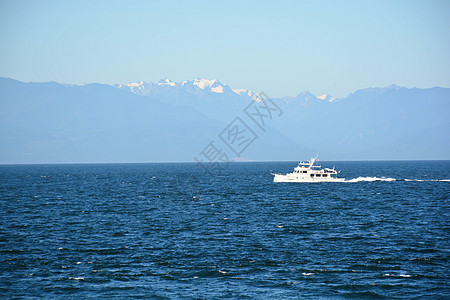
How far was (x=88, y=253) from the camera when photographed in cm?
5112

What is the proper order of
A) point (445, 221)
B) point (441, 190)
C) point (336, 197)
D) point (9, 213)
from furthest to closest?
point (441, 190), point (336, 197), point (9, 213), point (445, 221)

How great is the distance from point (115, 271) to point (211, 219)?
1310 inches

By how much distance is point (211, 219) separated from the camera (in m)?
76.4

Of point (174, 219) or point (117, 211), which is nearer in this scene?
point (174, 219)

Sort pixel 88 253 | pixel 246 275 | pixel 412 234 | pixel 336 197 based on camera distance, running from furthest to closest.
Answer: pixel 336 197, pixel 412 234, pixel 88 253, pixel 246 275

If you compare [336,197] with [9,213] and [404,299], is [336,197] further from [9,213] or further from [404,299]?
[404,299]

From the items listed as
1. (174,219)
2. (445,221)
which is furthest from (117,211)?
(445,221)

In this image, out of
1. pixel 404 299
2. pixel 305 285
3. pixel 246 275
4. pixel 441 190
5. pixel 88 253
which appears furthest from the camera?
pixel 441 190

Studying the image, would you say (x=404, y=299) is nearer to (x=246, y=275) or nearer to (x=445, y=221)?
(x=246, y=275)

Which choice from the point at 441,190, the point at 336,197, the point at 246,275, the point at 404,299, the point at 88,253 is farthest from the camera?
the point at 441,190

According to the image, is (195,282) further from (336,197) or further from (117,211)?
(336,197)

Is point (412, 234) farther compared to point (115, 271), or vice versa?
point (412, 234)

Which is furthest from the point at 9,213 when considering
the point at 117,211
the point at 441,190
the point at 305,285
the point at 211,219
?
the point at 441,190

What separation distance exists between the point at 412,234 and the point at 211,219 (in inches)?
1145
